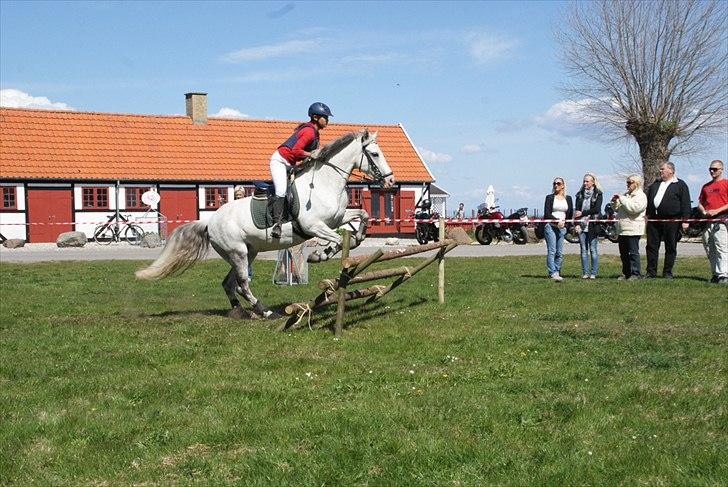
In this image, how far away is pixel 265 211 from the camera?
12.1 meters

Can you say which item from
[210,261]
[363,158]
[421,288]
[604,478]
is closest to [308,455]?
[604,478]

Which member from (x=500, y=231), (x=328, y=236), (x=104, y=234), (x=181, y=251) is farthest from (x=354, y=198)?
(x=328, y=236)

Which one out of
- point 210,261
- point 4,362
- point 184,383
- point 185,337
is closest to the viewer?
point 184,383

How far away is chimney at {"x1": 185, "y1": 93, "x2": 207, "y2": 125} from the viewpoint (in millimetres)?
49875

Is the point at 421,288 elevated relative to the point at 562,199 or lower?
lower

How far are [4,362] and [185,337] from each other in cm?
211

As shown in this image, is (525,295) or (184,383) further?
(525,295)

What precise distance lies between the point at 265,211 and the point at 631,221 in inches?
319

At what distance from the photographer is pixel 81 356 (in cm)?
948

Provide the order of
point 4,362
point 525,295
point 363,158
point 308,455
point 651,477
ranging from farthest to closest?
1. point 525,295
2. point 363,158
3. point 4,362
4. point 308,455
5. point 651,477

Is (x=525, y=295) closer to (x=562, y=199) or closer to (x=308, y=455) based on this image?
(x=562, y=199)

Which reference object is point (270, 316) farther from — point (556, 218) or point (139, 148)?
point (139, 148)

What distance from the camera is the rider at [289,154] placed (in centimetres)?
1179

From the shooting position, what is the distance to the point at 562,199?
57.5 feet
